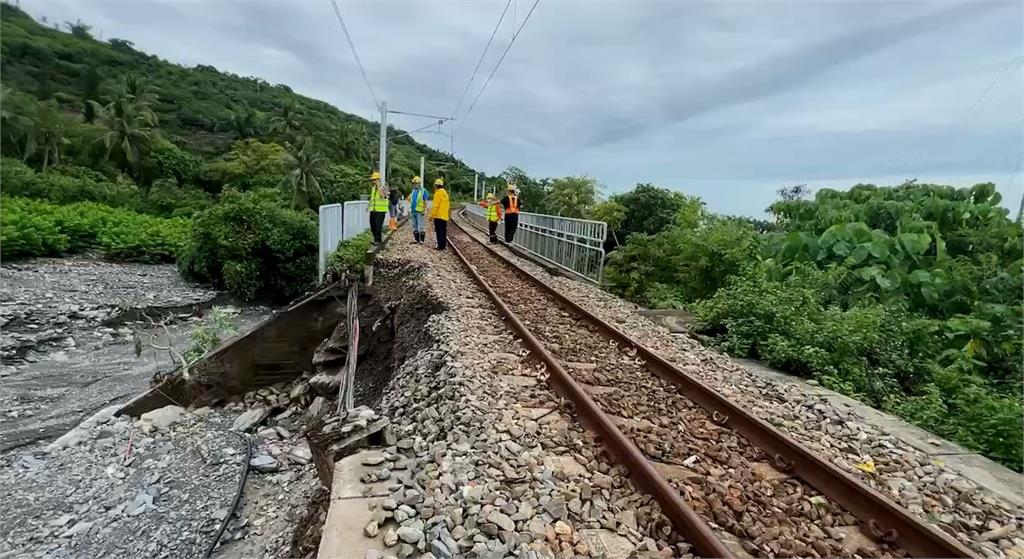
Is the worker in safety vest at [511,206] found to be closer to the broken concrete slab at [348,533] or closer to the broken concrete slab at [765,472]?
the broken concrete slab at [765,472]

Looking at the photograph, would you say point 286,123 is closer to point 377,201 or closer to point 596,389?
point 377,201

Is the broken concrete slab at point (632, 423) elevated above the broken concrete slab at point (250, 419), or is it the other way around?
the broken concrete slab at point (632, 423)

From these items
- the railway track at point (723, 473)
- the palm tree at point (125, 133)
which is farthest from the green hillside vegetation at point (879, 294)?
the palm tree at point (125, 133)

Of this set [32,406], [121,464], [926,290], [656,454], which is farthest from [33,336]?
[926,290]

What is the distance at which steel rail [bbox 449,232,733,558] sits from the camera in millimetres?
2586

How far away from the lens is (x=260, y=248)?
17609 millimetres

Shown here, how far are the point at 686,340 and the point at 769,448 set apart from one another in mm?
3482

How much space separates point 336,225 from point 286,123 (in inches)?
2222

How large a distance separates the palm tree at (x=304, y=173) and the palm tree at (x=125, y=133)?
1096 cm

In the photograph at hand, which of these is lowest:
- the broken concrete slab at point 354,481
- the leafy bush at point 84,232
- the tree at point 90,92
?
the leafy bush at point 84,232

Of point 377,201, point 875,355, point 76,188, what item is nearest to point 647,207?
point 377,201

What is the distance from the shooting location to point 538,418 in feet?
13.4

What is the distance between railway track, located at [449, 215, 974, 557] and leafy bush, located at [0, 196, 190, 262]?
73.9ft

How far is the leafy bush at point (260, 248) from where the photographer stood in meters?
17.5
